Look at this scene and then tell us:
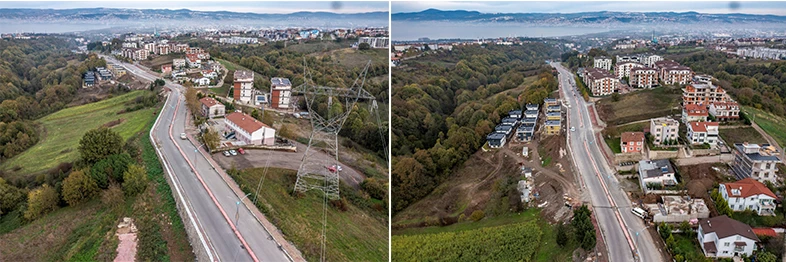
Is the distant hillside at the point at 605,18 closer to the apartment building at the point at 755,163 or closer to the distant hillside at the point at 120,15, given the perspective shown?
the distant hillside at the point at 120,15

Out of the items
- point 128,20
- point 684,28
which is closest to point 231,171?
point 128,20

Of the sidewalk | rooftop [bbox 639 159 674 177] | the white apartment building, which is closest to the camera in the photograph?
the sidewalk

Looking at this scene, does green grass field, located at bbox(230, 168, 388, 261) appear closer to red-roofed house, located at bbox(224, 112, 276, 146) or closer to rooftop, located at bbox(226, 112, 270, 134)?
red-roofed house, located at bbox(224, 112, 276, 146)

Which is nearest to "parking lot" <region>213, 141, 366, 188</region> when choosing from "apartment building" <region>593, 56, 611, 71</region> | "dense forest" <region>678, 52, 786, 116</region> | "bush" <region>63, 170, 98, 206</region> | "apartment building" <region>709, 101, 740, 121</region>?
"bush" <region>63, 170, 98, 206</region>

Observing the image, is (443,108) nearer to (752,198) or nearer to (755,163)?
(755,163)

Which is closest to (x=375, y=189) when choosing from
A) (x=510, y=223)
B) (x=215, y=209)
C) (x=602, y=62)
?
(x=510, y=223)

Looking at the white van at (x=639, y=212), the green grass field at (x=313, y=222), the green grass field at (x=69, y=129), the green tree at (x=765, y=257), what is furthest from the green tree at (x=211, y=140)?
→ the green tree at (x=765, y=257)
